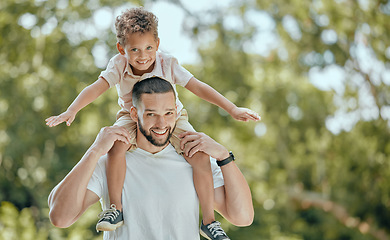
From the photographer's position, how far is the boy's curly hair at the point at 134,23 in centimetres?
213

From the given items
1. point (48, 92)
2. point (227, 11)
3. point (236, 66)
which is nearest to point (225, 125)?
point (236, 66)

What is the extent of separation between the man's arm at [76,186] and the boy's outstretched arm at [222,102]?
35 centimetres

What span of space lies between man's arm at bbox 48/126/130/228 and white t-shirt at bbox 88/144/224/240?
0.10m

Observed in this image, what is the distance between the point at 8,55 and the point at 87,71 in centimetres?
130

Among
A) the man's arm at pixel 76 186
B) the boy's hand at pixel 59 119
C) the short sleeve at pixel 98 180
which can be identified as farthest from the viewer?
the short sleeve at pixel 98 180

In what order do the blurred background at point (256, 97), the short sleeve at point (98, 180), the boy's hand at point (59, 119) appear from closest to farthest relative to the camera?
the boy's hand at point (59, 119) → the short sleeve at point (98, 180) → the blurred background at point (256, 97)

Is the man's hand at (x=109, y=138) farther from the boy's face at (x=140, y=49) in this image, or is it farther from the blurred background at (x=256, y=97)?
the blurred background at (x=256, y=97)

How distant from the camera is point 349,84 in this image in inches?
351

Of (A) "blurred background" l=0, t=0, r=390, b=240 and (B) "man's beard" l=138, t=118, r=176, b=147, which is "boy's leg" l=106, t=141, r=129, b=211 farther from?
(A) "blurred background" l=0, t=0, r=390, b=240

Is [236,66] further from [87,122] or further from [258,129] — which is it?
[87,122]

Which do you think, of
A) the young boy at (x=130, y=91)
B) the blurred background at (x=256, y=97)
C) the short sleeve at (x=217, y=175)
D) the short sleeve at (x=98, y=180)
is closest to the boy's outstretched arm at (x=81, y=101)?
the young boy at (x=130, y=91)

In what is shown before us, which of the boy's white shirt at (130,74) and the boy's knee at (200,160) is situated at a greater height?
the boy's white shirt at (130,74)

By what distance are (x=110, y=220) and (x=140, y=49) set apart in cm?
65

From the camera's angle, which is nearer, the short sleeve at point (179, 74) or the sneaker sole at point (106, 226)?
the sneaker sole at point (106, 226)
